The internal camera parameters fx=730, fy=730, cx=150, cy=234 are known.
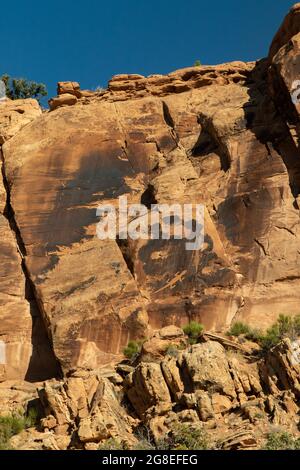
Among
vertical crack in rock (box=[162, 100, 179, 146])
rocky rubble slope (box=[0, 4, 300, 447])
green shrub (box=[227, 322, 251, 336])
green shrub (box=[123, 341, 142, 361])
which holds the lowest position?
green shrub (box=[123, 341, 142, 361])

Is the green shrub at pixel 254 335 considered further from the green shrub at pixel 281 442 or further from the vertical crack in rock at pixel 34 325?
the vertical crack in rock at pixel 34 325

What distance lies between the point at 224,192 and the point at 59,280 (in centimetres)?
653

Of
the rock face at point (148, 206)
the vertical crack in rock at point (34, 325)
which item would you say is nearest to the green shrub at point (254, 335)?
the rock face at point (148, 206)

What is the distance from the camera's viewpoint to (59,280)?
81.2ft

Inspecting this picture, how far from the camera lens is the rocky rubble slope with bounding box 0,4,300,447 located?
883 inches

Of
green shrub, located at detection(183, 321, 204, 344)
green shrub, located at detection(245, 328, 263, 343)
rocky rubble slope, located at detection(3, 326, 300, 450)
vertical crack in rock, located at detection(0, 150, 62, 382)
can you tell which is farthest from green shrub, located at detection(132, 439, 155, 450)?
vertical crack in rock, located at detection(0, 150, 62, 382)

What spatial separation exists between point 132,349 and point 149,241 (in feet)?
13.2

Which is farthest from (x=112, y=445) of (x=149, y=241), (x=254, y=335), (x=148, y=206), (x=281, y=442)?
(x=148, y=206)

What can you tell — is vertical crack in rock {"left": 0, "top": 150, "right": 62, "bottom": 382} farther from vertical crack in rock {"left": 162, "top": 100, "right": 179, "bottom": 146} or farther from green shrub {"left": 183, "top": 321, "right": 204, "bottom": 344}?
vertical crack in rock {"left": 162, "top": 100, "right": 179, "bottom": 146}

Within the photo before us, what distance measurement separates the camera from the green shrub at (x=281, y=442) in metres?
16.1

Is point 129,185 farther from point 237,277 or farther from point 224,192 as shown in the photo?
point 237,277

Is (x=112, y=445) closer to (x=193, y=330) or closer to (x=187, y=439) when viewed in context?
(x=187, y=439)

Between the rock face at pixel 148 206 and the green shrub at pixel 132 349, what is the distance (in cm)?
41

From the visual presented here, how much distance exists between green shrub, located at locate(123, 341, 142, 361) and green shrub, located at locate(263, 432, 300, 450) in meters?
6.44
